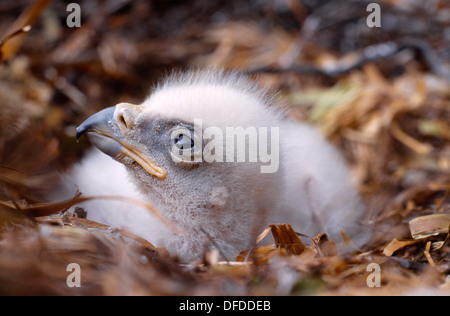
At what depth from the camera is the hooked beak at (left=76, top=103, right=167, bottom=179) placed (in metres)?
1.54

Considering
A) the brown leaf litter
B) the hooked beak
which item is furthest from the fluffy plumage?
the brown leaf litter

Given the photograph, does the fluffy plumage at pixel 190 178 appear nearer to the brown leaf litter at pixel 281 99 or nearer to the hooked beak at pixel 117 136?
the hooked beak at pixel 117 136

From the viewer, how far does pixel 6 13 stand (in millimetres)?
3049

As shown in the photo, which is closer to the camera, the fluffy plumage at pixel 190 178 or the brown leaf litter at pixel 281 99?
the brown leaf litter at pixel 281 99

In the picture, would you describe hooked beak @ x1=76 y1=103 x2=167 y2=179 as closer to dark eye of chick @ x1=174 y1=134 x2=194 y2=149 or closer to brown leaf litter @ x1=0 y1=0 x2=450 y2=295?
dark eye of chick @ x1=174 y1=134 x2=194 y2=149

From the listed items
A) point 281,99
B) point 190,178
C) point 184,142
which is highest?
point 281,99

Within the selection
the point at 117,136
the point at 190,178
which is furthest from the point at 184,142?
the point at 117,136

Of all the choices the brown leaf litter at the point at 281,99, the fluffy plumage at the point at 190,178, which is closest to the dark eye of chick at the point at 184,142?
the fluffy plumage at the point at 190,178

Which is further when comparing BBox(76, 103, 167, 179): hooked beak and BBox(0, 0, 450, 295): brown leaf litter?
BBox(76, 103, 167, 179): hooked beak

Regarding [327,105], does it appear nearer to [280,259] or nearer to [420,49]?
[420,49]

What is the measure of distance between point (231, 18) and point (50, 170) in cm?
228

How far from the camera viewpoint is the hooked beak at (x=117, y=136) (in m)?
1.54

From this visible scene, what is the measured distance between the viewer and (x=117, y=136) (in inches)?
61.8

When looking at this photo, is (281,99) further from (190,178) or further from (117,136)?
(117,136)
